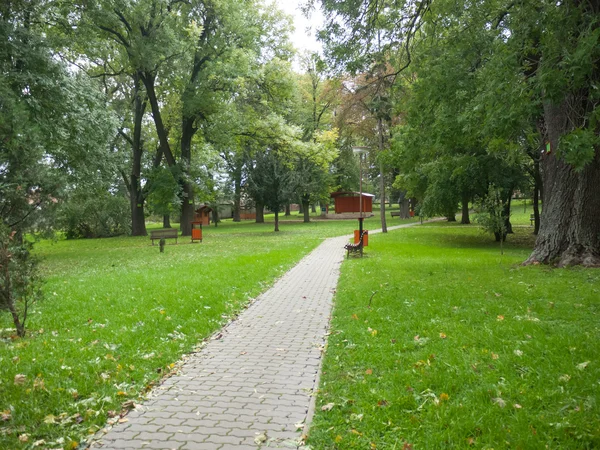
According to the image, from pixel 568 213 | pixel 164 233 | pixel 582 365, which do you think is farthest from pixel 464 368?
pixel 164 233

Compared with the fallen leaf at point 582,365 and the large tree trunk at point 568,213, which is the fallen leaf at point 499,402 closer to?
the fallen leaf at point 582,365

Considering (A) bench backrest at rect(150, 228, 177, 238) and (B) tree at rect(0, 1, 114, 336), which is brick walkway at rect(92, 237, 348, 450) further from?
(A) bench backrest at rect(150, 228, 177, 238)

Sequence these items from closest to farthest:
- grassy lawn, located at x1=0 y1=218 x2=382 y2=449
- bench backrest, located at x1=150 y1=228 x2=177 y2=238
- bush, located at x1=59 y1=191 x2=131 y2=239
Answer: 1. grassy lawn, located at x1=0 y1=218 x2=382 y2=449
2. bench backrest, located at x1=150 y1=228 x2=177 y2=238
3. bush, located at x1=59 y1=191 x2=131 y2=239

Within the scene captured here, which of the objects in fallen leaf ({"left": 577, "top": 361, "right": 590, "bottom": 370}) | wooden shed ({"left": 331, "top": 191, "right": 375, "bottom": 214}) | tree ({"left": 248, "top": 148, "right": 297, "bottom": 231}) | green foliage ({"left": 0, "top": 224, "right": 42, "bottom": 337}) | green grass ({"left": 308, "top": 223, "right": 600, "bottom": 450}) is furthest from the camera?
wooden shed ({"left": 331, "top": 191, "right": 375, "bottom": 214})

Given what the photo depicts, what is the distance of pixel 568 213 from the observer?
11.3 meters

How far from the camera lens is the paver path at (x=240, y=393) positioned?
3340 millimetres

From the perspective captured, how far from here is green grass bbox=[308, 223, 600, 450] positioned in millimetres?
3225

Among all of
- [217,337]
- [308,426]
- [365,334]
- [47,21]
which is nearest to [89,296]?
[217,337]

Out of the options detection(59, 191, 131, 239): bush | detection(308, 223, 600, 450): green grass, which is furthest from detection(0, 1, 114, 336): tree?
detection(59, 191, 131, 239): bush

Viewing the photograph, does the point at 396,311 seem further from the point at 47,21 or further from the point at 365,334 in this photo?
the point at 47,21

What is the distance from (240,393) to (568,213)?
35.0 ft

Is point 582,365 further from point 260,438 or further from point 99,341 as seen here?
point 99,341

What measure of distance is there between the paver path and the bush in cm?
3037

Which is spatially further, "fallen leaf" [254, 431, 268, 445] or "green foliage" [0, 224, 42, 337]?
"green foliage" [0, 224, 42, 337]
